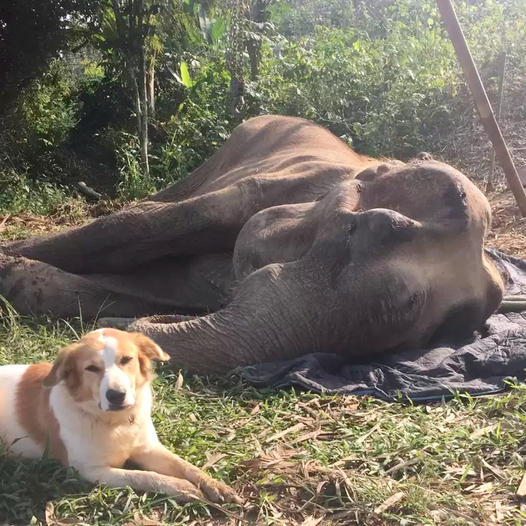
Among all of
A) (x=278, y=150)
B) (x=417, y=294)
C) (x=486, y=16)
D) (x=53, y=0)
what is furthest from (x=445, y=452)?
(x=486, y=16)

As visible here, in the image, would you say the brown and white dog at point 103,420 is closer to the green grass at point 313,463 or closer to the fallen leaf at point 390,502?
the green grass at point 313,463

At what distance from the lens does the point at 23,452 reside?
3.20 metres

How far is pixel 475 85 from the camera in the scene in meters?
6.54

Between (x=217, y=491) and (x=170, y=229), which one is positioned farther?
(x=170, y=229)

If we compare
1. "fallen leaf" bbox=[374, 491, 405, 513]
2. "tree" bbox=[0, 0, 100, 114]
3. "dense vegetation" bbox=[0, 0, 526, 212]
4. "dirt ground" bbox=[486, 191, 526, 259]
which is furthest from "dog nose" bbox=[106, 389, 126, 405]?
"tree" bbox=[0, 0, 100, 114]

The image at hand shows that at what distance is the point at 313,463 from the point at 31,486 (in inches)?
39.8

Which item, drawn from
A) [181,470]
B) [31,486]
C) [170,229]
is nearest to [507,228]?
[170,229]

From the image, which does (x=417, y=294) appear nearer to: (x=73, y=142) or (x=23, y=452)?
(x=23, y=452)

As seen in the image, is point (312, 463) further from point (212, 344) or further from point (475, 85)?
point (475, 85)

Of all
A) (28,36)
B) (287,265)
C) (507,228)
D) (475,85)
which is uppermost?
(28,36)

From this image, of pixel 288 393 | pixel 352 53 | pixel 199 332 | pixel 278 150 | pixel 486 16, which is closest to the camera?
pixel 288 393

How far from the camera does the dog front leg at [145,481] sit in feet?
9.74

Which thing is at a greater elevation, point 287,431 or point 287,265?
point 287,265

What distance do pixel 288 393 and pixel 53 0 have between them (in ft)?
26.5
